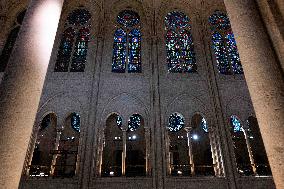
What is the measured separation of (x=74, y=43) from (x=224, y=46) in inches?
297

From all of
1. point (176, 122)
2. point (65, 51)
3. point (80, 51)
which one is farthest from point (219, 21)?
point (65, 51)

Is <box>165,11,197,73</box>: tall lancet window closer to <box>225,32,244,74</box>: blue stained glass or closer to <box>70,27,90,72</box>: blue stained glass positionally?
<box>225,32,244,74</box>: blue stained glass

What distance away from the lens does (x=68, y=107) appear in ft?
34.6

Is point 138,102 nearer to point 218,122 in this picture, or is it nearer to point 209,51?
point 218,122

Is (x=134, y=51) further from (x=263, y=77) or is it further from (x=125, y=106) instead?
(x=263, y=77)

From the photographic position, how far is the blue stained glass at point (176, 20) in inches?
523

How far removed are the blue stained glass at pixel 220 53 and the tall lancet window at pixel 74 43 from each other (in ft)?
21.1

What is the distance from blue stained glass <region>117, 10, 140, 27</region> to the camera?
13.3 metres

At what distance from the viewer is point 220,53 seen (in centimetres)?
1238

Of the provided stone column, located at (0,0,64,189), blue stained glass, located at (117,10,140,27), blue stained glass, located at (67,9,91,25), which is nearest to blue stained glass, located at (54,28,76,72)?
blue stained glass, located at (67,9,91,25)

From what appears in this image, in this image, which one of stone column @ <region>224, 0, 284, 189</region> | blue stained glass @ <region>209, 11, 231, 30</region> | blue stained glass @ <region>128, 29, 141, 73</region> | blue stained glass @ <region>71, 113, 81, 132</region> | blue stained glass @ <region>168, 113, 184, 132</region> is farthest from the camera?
blue stained glass @ <region>71, 113, 81, 132</region>

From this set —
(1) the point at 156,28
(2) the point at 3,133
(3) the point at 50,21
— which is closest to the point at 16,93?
(2) the point at 3,133

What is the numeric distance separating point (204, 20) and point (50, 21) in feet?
34.2

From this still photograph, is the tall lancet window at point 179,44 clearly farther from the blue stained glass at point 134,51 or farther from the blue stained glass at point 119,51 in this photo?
the blue stained glass at point 119,51
